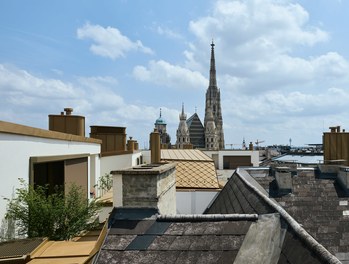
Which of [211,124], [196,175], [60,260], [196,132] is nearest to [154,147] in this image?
[60,260]

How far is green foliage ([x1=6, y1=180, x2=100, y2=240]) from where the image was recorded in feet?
24.2

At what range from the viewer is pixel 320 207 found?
1093cm

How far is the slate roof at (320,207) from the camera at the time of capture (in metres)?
9.22

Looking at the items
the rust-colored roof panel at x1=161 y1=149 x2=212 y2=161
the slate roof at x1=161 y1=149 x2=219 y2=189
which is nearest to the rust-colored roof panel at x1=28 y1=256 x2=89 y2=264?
the slate roof at x1=161 y1=149 x2=219 y2=189

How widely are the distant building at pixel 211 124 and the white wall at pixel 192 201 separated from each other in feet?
277

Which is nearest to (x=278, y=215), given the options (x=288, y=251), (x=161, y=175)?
(x=288, y=251)

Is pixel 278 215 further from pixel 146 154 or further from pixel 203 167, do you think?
pixel 146 154

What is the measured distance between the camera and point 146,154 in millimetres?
37125

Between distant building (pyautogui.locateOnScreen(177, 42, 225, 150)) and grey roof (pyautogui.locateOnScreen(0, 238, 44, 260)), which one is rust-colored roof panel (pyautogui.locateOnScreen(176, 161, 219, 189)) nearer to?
grey roof (pyautogui.locateOnScreen(0, 238, 44, 260))

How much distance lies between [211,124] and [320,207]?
9644cm

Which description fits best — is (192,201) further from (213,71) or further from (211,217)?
(213,71)

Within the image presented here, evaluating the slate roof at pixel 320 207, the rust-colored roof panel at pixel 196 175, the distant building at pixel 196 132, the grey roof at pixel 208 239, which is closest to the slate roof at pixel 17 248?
the grey roof at pixel 208 239

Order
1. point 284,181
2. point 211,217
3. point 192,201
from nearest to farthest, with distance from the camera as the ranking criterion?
point 211,217 → point 284,181 → point 192,201

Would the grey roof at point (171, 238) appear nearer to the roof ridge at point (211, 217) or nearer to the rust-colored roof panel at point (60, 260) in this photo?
the roof ridge at point (211, 217)
